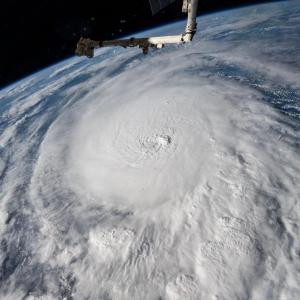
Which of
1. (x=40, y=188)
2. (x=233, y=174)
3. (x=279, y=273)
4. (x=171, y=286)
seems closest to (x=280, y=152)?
(x=233, y=174)

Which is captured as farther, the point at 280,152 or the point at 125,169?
the point at 125,169

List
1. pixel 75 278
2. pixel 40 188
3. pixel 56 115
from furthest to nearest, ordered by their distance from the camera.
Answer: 1. pixel 56 115
2. pixel 40 188
3. pixel 75 278

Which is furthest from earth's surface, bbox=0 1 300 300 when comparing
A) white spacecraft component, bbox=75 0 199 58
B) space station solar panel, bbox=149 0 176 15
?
space station solar panel, bbox=149 0 176 15

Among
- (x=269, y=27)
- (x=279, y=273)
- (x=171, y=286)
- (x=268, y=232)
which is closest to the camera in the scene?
(x=279, y=273)

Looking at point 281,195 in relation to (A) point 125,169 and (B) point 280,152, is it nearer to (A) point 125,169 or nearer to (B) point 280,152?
(B) point 280,152

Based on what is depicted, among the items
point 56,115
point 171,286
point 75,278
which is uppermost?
point 171,286

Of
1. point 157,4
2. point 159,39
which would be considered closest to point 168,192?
point 159,39

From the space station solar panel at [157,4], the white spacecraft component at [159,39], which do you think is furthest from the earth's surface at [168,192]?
the space station solar panel at [157,4]

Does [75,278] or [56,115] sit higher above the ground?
[75,278]

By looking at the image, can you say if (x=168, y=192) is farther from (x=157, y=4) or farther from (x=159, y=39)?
(x=157, y=4)
